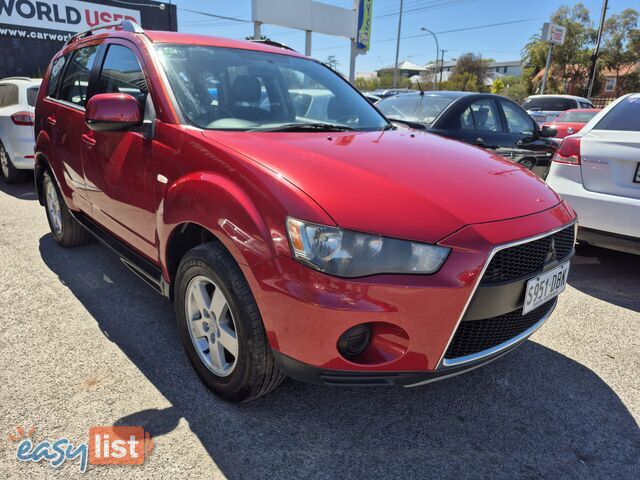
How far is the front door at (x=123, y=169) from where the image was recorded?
2.53 metres

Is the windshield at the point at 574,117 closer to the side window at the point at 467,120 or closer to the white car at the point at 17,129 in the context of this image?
the side window at the point at 467,120

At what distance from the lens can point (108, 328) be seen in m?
2.90

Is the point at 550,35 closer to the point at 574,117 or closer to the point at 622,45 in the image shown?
the point at 622,45

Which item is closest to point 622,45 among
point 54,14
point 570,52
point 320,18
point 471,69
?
point 570,52

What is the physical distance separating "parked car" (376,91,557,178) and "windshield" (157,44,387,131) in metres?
2.08

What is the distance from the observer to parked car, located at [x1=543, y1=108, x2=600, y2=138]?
36.3 ft

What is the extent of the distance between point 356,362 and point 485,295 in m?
0.56

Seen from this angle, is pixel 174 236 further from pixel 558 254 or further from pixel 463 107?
pixel 463 107

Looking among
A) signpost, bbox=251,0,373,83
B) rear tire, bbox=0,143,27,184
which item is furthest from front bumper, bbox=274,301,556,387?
signpost, bbox=251,0,373,83

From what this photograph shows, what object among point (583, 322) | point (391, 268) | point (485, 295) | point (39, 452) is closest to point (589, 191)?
point (583, 322)

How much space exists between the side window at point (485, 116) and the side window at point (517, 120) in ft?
0.78

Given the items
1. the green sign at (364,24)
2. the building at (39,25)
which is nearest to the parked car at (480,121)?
the building at (39,25)

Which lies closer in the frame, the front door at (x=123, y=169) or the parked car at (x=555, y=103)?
the front door at (x=123, y=169)

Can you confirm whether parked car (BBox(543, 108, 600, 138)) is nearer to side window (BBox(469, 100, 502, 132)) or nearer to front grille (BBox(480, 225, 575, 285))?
side window (BBox(469, 100, 502, 132))
